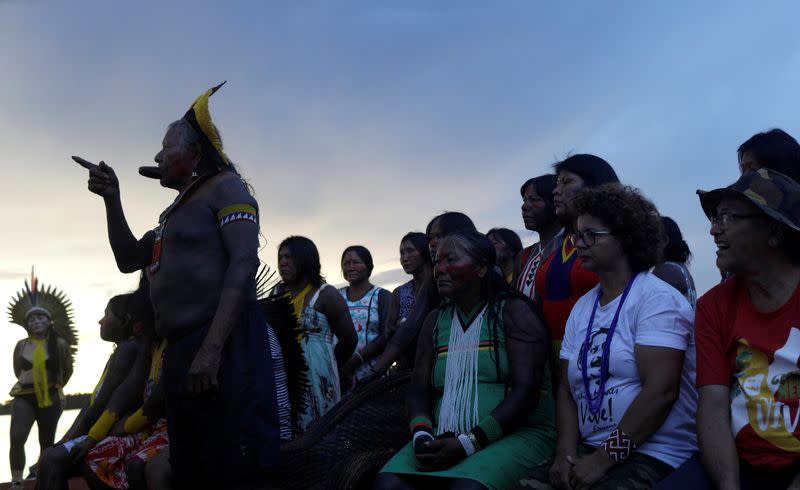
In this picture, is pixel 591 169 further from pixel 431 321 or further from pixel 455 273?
pixel 431 321

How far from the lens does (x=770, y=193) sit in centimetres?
283

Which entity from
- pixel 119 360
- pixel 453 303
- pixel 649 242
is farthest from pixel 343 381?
pixel 649 242

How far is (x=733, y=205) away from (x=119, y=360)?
4138 mm

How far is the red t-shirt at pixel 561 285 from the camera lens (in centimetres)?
396

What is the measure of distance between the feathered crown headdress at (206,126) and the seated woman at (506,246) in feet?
10.7

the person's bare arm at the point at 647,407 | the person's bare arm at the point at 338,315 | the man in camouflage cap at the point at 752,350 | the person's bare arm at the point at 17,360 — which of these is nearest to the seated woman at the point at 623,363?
the person's bare arm at the point at 647,407

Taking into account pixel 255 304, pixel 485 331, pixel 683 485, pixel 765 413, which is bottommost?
pixel 683 485

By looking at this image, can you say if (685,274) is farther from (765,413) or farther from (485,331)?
(765,413)

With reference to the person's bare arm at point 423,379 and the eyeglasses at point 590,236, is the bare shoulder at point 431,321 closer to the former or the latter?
the person's bare arm at point 423,379

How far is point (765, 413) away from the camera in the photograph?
8.98 feet

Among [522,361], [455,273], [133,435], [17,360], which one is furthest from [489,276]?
[17,360]

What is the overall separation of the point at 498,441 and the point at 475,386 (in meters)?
0.27

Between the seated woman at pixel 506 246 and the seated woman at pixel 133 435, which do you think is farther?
the seated woman at pixel 506 246

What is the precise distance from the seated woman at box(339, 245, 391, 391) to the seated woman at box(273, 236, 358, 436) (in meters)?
0.39
